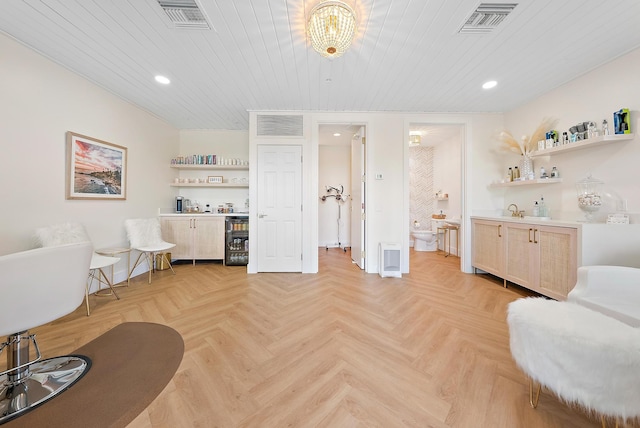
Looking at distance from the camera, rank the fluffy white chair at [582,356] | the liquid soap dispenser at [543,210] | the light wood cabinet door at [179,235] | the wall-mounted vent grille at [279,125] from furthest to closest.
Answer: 1. the light wood cabinet door at [179,235]
2. the wall-mounted vent grille at [279,125]
3. the liquid soap dispenser at [543,210]
4. the fluffy white chair at [582,356]

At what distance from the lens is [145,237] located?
3457mm

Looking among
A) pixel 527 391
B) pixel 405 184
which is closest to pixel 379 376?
pixel 527 391

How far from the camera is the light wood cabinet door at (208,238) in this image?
410cm

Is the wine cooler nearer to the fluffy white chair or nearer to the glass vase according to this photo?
the fluffy white chair

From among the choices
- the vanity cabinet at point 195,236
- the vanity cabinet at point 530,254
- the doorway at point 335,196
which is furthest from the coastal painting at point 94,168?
the vanity cabinet at point 530,254

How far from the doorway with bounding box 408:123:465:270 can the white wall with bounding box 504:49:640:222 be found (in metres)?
1.56

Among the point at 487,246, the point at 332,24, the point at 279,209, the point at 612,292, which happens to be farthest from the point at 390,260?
the point at 332,24

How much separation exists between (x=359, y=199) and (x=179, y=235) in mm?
3388

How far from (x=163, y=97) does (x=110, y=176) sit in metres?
1.35

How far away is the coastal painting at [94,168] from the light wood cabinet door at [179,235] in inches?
→ 34.6

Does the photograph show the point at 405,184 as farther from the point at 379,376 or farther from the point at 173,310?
the point at 173,310

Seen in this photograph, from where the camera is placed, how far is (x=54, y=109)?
7.94 ft

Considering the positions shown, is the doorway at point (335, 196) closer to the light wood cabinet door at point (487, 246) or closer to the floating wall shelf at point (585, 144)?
the light wood cabinet door at point (487, 246)

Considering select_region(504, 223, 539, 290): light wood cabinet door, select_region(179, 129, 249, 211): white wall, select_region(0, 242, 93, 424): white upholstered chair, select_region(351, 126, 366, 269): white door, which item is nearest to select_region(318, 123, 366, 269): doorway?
select_region(351, 126, 366, 269): white door
